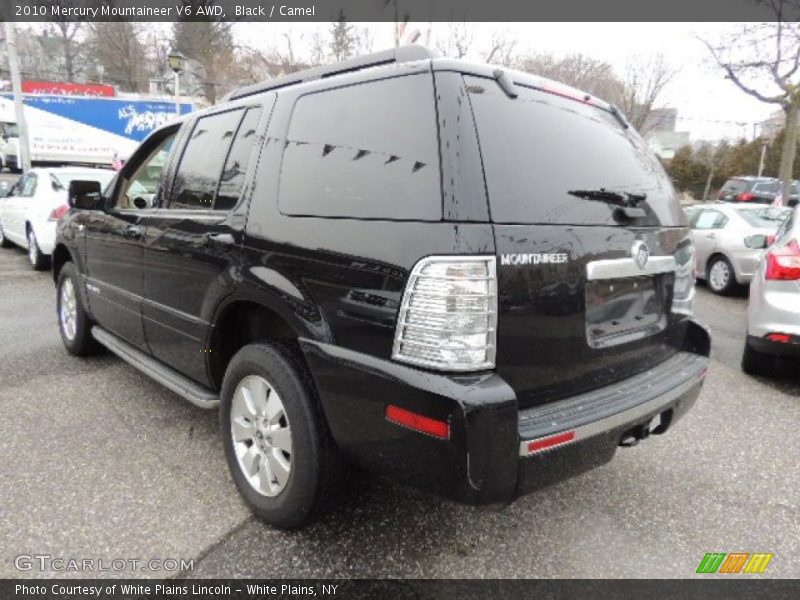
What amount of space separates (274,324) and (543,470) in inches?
53.6

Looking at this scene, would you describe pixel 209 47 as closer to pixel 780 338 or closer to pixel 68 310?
pixel 68 310

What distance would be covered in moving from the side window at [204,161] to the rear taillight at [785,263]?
397 centimetres

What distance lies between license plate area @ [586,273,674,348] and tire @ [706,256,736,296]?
22.7 feet

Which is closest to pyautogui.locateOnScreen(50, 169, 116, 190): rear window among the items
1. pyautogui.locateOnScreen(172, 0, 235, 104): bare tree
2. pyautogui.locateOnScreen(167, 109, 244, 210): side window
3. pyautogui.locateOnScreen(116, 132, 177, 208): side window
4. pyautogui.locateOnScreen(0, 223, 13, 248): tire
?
pyautogui.locateOnScreen(0, 223, 13, 248): tire

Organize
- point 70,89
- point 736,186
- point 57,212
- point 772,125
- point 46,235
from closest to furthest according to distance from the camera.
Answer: point 57,212 → point 46,235 → point 736,186 → point 70,89 → point 772,125

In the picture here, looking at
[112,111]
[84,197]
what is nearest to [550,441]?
[84,197]

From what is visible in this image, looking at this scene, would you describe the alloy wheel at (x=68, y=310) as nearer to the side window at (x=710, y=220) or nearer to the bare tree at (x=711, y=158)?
the side window at (x=710, y=220)

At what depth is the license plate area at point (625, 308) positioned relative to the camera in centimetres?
215

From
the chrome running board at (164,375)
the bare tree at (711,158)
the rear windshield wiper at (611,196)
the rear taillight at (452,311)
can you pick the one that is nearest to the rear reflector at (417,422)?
the rear taillight at (452,311)

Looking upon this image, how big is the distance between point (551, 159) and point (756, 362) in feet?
12.0

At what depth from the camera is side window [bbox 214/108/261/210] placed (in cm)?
265

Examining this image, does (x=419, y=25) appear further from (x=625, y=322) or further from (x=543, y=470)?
(x=543, y=470)

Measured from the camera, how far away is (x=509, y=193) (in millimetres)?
1936

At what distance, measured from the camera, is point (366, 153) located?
2.10 m
